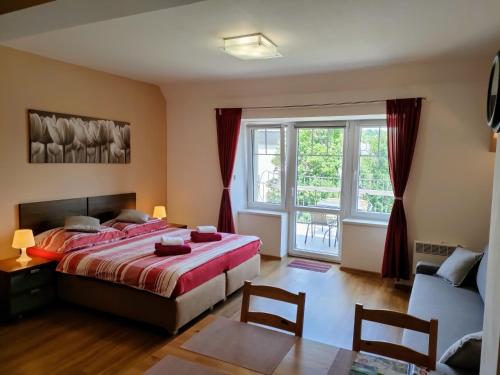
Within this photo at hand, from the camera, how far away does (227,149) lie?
17.5 feet

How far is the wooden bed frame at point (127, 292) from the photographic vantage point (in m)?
3.03

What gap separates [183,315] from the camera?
304 cm

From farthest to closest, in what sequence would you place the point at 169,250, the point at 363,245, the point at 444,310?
the point at 363,245 < the point at 169,250 < the point at 444,310

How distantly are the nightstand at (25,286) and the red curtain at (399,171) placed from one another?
374 cm

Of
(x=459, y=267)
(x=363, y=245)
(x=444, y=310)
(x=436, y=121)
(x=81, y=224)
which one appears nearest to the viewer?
(x=444, y=310)

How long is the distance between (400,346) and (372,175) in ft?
11.7

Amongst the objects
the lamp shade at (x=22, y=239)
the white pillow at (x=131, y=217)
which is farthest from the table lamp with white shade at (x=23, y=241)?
the white pillow at (x=131, y=217)

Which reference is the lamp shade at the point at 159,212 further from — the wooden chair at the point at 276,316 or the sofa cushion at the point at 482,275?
the sofa cushion at the point at 482,275

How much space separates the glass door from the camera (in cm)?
520

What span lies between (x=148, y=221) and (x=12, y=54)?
235cm

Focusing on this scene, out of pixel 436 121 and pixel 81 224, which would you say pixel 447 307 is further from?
pixel 81 224

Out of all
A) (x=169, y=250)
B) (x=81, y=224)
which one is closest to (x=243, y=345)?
(x=169, y=250)

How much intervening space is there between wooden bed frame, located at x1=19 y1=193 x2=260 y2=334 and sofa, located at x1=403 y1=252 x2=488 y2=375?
5.69 ft

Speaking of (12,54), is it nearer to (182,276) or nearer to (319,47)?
(182,276)
